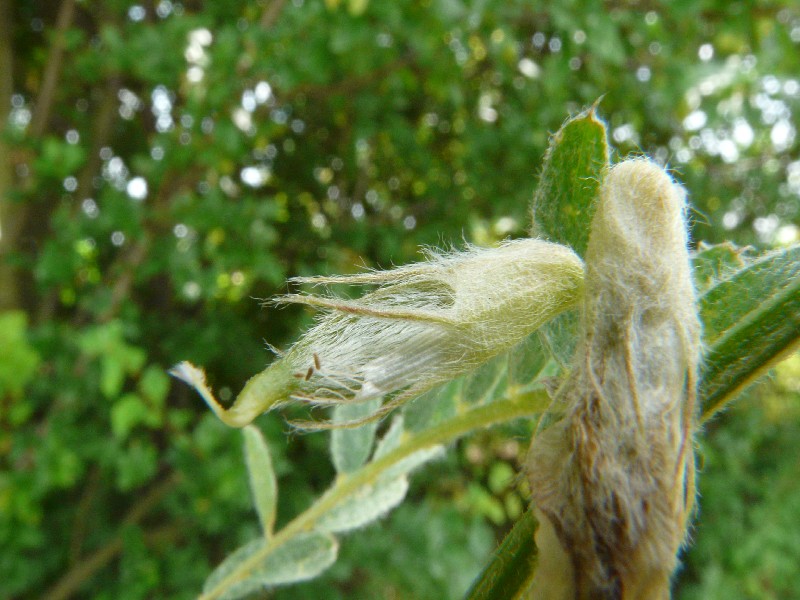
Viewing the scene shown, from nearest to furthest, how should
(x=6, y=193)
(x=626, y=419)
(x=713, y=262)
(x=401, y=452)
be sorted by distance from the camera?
(x=626, y=419), (x=713, y=262), (x=401, y=452), (x=6, y=193)

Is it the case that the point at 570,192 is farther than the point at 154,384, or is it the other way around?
the point at 154,384

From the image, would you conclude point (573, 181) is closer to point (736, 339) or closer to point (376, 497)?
point (736, 339)

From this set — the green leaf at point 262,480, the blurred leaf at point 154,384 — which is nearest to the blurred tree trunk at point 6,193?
the blurred leaf at point 154,384

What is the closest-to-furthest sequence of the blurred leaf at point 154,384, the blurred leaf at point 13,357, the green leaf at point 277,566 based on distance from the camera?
the green leaf at point 277,566 → the blurred leaf at point 13,357 → the blurred leaf at point 154,384

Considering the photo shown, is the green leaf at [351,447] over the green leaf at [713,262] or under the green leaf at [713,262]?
under

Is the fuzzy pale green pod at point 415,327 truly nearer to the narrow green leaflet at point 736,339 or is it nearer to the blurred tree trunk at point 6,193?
the narrow green leaflet at point 736,339

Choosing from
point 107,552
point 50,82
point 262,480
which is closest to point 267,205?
point 50,82
